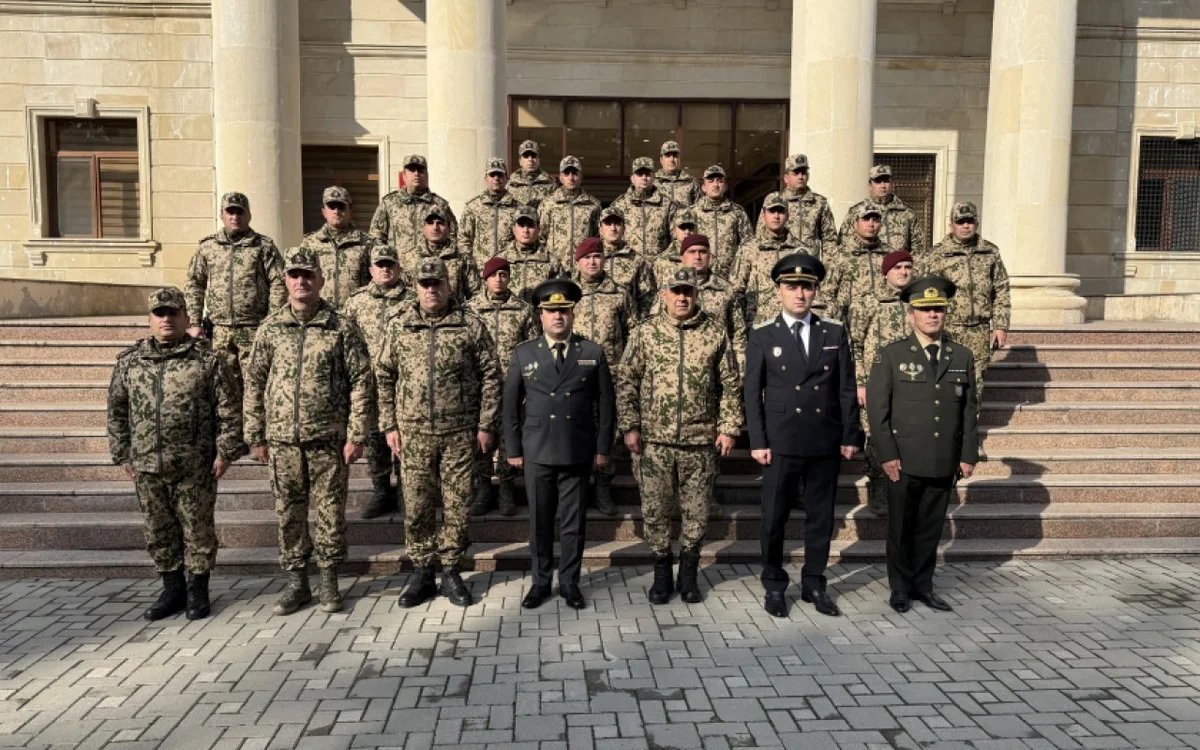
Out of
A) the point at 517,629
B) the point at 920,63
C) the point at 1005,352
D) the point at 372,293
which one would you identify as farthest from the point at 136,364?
the point at 920,63

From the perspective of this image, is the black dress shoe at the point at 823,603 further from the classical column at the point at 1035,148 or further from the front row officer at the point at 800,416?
the classical column at the point at 1035,148

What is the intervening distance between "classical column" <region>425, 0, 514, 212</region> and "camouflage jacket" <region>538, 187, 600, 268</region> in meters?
2.37

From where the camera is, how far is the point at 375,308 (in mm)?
6809

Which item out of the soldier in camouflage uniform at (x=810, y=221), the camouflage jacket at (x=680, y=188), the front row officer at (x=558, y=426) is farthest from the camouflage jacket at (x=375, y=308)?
the soldier in camouflage uniform at (x=810, y=221)

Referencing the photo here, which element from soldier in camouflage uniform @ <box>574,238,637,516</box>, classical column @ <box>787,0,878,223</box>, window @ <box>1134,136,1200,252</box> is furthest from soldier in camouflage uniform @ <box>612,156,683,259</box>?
window @ <box>1134,136,1200,252</box>

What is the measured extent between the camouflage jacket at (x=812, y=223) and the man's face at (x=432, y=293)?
4.40m

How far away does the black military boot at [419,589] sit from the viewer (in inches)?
211

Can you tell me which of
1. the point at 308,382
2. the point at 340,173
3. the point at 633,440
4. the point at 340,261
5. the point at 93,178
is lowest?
the point at 633,440

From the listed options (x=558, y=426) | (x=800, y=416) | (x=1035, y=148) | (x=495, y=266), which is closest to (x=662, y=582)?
(x=558, y=426)

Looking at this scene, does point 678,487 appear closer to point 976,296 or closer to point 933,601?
point 933,601

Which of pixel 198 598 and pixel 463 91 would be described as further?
pixel 463 91

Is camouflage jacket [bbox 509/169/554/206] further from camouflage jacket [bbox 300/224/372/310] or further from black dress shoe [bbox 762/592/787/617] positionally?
black dress shoe [bbox 762/592/787/617]

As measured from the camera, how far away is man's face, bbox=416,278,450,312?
538 cm

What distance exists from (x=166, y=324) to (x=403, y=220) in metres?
3.36
